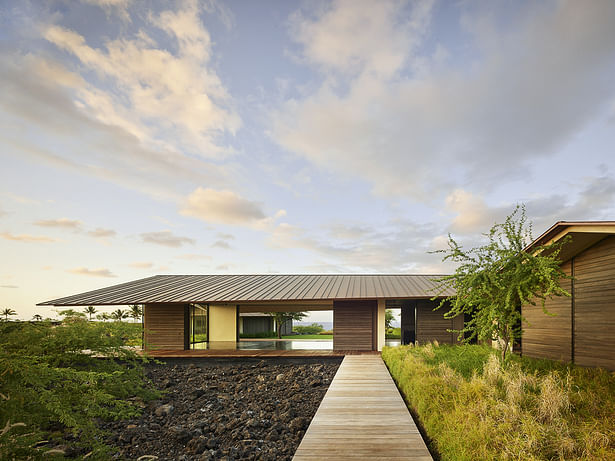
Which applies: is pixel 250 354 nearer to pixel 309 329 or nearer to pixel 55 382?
pixel 55 382

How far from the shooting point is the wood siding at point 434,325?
1614 cm

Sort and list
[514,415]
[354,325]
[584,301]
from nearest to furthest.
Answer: [514,415], [584,301], [354,325]

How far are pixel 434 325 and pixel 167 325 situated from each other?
1202 centimetres

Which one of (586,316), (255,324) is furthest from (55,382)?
(255,324)

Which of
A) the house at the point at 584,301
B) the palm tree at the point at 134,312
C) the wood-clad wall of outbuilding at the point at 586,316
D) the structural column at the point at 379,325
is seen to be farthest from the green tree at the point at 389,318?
the house at the point at 584,301

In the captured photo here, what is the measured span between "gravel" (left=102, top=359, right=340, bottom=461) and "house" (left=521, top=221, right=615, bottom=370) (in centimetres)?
619

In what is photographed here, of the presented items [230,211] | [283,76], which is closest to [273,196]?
[230,211]

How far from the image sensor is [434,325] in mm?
16188

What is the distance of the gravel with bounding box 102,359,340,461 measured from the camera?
6395 millimetres

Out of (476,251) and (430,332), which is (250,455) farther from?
(430,332)

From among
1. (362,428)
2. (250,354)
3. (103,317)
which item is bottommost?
(250,354)

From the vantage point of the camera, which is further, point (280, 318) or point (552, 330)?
point (280, 318)

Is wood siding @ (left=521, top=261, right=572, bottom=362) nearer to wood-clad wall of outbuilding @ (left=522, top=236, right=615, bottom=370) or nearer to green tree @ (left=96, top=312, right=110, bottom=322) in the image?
wood-clad wall of outbuilding @ (left=522, top=236, right=615, bottom=370)

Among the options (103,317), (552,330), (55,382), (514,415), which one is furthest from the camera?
(552,330)
